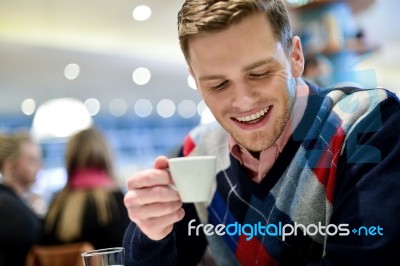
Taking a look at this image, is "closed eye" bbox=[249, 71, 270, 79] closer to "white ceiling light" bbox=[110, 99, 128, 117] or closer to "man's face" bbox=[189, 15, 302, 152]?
"man's face" bbox=[189, 15, 302, 152]

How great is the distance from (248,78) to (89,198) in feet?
1.97

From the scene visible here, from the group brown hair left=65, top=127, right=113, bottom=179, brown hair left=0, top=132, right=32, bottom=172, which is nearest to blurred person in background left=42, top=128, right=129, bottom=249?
brown hair left=65, top=127, right=113, bottom=179

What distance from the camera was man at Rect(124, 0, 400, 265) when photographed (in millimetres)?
698

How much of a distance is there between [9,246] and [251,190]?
1330 millimetres

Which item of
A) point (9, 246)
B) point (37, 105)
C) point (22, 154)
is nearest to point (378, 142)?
point (9, 246)

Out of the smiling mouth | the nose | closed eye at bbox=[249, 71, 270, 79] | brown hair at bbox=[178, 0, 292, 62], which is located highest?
brown hair at bbox=[178, 0, 292, 62]

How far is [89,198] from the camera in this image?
1.21 meters

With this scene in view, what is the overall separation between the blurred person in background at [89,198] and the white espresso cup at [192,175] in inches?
15.2

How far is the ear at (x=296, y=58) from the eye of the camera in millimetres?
787

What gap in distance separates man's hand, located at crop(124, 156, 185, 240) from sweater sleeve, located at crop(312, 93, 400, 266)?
0.22m

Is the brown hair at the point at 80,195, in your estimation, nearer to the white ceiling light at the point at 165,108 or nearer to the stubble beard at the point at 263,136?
the white ceiling light at the point at 165,108

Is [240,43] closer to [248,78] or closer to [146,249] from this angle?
[248,78]

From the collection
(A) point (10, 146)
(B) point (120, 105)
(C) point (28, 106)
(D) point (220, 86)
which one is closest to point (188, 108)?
(D) point (220, 86)

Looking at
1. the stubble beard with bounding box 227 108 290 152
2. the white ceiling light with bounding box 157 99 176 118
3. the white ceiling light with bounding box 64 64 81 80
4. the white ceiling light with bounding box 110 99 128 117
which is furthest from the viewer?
the white ceiling light with bounding box 110 99 128 117
